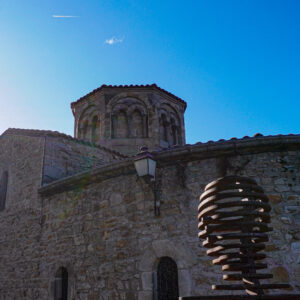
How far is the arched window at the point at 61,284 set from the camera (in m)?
7.00

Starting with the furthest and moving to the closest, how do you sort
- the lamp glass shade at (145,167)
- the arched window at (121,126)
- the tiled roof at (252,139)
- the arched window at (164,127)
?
1. the arched window at (164,127)
2. the arched window at (121,126)
3. the lamp glass shade at (145,167)
4. the tiled roof at (252,139)

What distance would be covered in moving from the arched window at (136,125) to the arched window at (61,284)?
702cm

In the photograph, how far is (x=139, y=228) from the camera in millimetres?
6137

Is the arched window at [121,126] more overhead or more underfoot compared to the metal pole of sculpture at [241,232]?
more overhead

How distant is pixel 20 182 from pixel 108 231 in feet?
12.3

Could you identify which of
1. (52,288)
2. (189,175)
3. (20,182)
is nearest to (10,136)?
(20,182)

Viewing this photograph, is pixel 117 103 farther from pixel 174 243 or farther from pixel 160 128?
pixel 174 243

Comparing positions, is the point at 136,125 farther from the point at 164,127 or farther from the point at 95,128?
the point at 95,128

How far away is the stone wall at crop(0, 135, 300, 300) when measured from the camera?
17.5 ft

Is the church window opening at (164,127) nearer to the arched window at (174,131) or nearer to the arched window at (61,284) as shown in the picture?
the arched window at (174,131)

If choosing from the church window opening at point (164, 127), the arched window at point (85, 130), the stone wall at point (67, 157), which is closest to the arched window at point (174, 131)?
the church window opening at point (164, 127)

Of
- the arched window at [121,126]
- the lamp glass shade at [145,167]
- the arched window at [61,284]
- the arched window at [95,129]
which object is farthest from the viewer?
the arched window at [95,129]

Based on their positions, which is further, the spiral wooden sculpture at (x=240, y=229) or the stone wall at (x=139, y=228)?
the stone wall at (x=139, y=228)

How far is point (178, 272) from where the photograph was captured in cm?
549
